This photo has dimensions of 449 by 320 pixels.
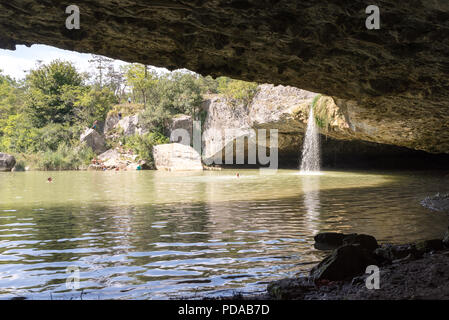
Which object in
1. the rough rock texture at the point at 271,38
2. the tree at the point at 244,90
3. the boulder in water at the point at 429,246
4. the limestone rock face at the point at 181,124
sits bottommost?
the boulder in water at the point at 429,246

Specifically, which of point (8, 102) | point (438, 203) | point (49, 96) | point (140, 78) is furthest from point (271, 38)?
point (8, 102)

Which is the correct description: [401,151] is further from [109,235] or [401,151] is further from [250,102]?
[109,235]

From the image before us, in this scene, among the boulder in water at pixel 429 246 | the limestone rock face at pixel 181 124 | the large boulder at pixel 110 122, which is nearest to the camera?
the boulder in water at pixel 429 246

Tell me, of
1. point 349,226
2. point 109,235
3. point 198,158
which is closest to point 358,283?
point 349,226

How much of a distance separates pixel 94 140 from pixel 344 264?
38.9m

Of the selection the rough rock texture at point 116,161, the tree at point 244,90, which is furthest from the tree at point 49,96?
the tree at point 244,90

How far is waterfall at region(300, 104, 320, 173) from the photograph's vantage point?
955 inches

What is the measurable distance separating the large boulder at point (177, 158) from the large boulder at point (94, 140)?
915 cm

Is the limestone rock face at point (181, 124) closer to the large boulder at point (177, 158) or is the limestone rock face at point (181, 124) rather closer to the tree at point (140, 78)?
the large boulder at point (177, 158)

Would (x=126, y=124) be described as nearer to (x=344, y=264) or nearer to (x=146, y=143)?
(x=146, y=143)

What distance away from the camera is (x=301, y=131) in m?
26.7

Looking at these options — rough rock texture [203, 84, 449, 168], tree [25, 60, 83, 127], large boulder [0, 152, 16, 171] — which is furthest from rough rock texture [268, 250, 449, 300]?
tree [25, 60, 83, 127]

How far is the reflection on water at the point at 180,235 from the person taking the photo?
5.03 metres

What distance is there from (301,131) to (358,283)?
75.5 ft
